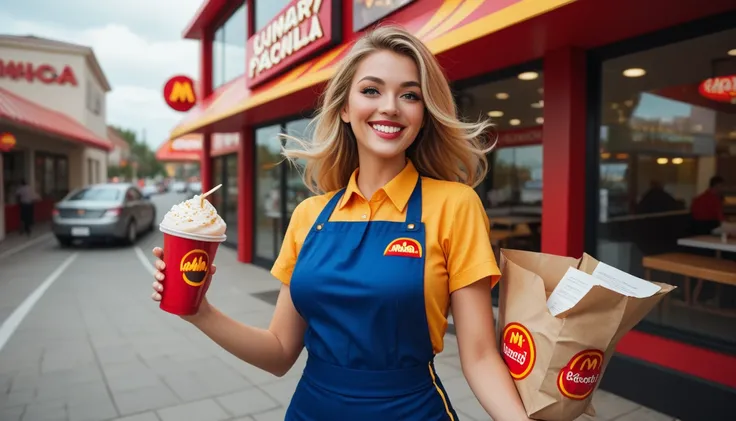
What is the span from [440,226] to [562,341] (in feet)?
1.56

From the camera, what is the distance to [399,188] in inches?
63.4

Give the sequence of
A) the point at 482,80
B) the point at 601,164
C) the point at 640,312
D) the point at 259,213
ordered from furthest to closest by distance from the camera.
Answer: the point at 259,213 < the point at 482,80 < the point at 601,164 < the point at 640,312

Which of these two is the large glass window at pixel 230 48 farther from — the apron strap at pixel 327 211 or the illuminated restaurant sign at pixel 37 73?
the illuminated restaurant sign at pixel 37 73

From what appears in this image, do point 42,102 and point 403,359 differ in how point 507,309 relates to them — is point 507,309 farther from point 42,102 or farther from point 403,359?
point 42,102

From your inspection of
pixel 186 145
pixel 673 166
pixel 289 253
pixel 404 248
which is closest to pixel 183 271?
pixel 289 253

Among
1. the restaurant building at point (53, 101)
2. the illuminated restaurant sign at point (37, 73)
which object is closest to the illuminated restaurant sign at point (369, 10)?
the restaurant building at point (53, 101)

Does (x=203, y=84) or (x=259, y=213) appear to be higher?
(x=203, y=84)

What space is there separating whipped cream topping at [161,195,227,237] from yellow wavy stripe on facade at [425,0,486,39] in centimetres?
335

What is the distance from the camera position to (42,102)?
2422cm

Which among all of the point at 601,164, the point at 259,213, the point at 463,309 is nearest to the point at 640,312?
the point at 463,309

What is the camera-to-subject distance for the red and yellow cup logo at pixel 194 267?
4.83 ft

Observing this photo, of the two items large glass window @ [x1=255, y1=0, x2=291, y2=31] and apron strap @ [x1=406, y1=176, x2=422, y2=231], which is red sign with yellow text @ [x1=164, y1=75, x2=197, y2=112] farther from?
apron strap @ [x1=406, y1=176, x2=422, y2=231]

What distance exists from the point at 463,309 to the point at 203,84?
14732 millimetres

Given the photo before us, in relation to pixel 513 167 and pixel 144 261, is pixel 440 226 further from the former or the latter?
pixel 144 261
